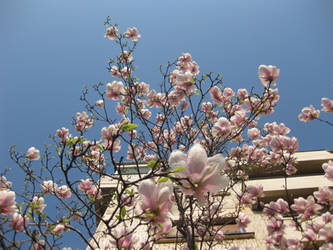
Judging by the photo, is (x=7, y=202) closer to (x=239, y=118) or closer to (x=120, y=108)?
(x=120, y=108)

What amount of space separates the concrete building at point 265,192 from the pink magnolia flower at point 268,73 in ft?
4.30

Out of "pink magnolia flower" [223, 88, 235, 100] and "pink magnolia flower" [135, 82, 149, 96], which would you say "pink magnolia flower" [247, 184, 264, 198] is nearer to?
"pink magnolia flower" [223, 88, 235, 100]

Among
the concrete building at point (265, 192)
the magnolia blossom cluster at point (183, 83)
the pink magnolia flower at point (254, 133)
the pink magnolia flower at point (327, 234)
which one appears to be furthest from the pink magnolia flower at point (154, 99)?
the pink magnolia flower at point (327, 234)

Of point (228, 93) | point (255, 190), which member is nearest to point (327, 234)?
point (255, 190)

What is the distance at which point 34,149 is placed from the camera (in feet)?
11.4

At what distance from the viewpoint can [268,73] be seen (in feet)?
9.51

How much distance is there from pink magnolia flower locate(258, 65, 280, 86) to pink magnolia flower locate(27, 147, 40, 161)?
12.4 feet

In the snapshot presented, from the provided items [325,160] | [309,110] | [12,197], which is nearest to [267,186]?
[325,160]

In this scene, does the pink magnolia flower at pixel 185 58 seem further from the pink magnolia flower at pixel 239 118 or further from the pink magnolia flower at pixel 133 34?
the pink magnolia flower at pixel 239 118

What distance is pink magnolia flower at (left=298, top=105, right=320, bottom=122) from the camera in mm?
3500

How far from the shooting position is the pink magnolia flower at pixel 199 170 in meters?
0.94

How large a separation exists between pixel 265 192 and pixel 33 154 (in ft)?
22.6

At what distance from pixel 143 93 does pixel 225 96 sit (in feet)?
5.42

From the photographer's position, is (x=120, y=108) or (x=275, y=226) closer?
(x=275, y=226)
